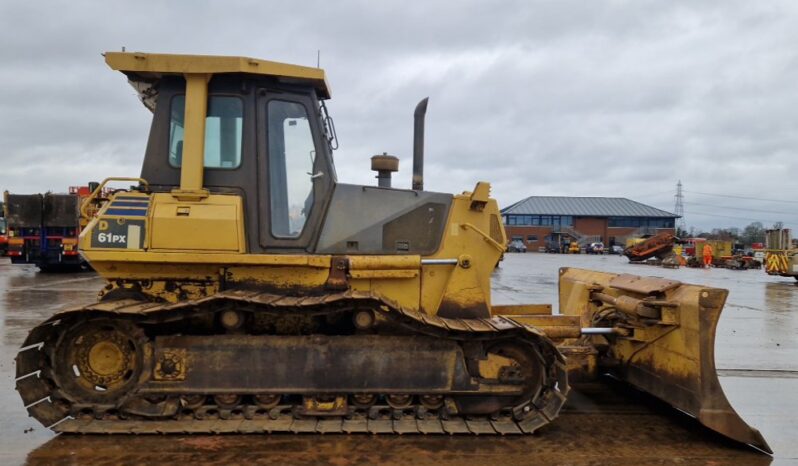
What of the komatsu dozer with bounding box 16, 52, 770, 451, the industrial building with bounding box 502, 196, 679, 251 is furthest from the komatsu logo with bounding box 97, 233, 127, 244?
the industrial building with bounding box 502, 196, 679, 251

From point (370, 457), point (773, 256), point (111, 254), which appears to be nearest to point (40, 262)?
point (111, 254)

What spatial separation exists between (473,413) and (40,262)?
2296 centimetres

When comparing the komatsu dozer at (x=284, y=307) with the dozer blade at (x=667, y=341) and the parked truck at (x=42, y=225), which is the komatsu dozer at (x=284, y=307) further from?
the parked truck at (x=42, y=225)

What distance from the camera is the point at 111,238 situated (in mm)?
4715

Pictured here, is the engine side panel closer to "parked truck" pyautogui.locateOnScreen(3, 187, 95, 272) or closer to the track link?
the track link

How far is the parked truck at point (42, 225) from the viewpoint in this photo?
843 inches

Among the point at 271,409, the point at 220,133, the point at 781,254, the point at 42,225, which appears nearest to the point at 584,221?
the point at 781,254

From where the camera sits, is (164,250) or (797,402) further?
(797,402)

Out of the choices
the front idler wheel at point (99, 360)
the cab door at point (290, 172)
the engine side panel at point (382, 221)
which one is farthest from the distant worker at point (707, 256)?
the front idler wheel at point (99, 360)

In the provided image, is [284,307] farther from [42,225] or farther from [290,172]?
[42,225]

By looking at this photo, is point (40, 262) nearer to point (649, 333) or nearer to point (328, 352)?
point (328, 352)

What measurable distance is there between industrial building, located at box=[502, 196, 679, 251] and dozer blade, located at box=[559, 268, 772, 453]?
2691 inches

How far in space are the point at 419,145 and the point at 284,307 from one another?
2156 millimetres

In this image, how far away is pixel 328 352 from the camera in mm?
4805
